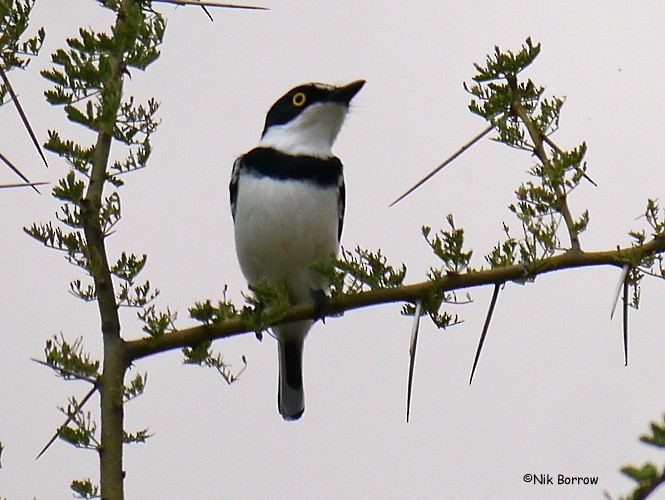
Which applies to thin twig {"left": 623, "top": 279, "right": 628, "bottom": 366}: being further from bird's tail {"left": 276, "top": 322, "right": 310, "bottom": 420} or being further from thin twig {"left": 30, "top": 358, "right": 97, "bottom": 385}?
bird's tail {"left": 276, "top": 322, "right": 310, "bottom": 420}

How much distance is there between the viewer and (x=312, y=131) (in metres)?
5.57


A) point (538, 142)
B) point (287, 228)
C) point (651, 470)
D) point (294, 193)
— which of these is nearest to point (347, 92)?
point (294, 193)

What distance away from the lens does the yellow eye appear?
5.75 metres

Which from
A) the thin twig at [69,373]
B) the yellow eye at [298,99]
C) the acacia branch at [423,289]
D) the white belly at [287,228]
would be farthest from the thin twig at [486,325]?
the yellow eye at [298,99]

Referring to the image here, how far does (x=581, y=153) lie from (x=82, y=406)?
1.73 meters

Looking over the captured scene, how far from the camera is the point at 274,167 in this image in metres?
5.29

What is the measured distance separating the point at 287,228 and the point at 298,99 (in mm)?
958

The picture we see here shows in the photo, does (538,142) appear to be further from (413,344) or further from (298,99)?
(298,99)

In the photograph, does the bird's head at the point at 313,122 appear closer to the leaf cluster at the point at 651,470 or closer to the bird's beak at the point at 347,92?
the bird's beak at the point at 347,92

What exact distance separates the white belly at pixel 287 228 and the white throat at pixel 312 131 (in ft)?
0.94

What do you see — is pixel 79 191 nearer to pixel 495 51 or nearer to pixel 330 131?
pixel 495 51

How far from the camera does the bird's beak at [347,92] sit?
5574 mm

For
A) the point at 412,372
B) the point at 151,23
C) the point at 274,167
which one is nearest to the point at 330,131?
the point at 274,167

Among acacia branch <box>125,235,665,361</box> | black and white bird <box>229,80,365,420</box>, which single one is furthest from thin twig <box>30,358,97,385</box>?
black and white bird <box>229,80,365,420</box>
